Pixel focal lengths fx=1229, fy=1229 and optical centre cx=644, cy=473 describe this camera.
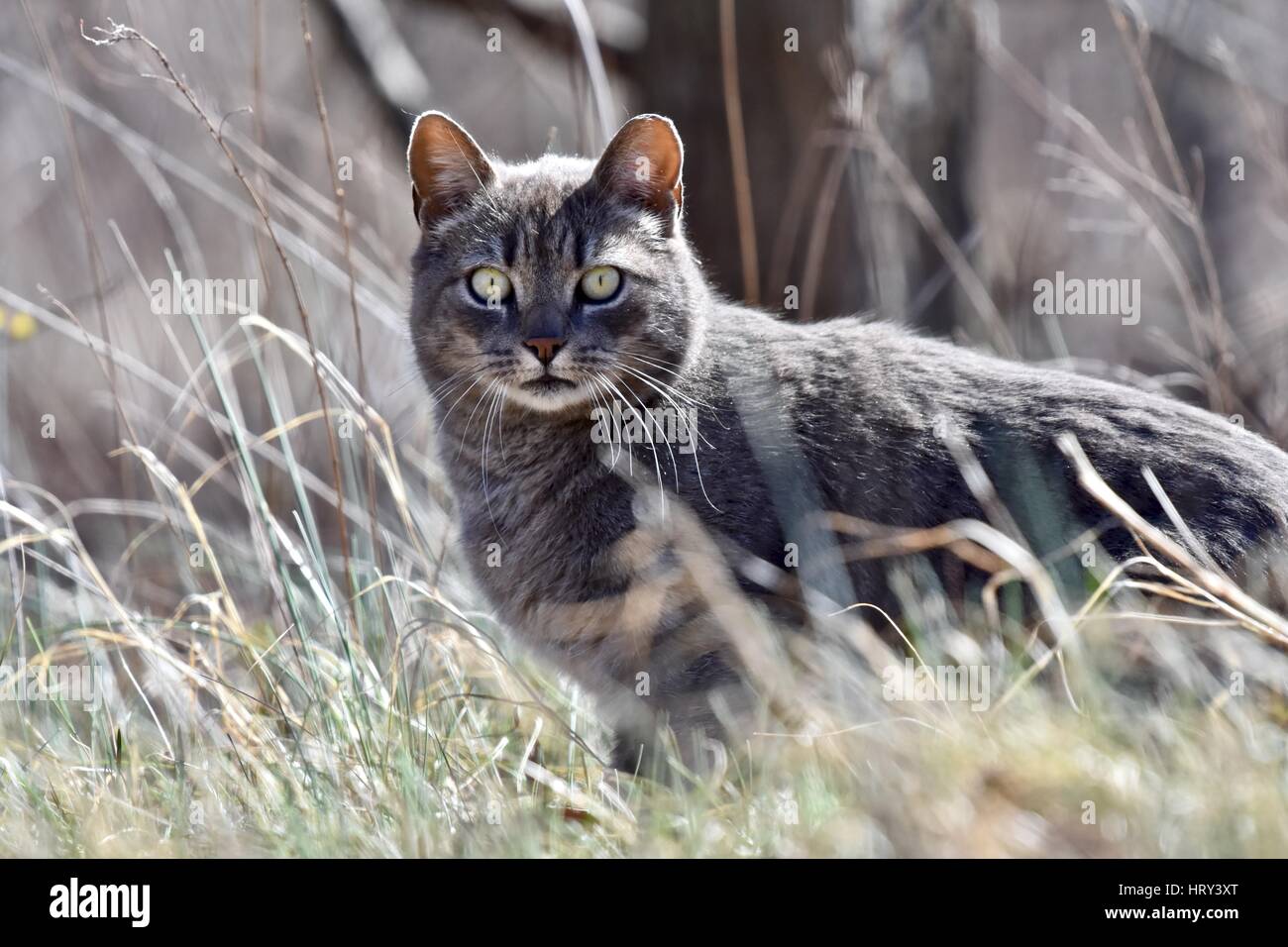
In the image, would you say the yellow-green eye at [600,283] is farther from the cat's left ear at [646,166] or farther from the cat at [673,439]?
the cat's left ear at [646,166]

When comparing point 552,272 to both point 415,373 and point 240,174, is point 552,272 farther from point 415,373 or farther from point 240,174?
point 240,174

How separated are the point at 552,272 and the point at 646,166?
0.39m

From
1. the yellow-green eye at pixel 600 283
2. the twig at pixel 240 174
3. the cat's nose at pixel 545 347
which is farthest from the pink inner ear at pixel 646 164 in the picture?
the twig at pixel 240 174

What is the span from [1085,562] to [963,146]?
9.34ft

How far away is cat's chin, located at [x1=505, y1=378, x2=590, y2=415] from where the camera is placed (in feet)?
9.90

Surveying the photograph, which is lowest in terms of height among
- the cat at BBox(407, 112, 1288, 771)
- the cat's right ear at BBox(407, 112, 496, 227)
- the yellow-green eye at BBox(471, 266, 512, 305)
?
the cat at BBox(407, 112, 1288, 771)

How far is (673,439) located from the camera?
310 centimetres

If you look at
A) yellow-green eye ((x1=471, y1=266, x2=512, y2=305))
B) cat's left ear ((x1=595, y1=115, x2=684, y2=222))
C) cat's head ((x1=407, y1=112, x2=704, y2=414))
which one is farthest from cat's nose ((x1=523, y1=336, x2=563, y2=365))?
cat's left ear ((x1=595, y1=115, x2=684, y2=222))

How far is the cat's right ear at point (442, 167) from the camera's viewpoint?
10.6ft

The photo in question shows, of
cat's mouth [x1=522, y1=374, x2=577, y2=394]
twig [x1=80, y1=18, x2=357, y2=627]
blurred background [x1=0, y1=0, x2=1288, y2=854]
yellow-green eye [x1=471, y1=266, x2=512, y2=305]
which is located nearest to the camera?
blurred background [x1=0, y1=0, x2=1288, y2=854]

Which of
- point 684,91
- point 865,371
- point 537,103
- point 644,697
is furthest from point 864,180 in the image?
point 537,103

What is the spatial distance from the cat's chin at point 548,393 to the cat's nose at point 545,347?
7 cm

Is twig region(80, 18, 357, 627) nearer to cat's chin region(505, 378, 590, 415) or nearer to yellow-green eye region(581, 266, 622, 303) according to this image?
cat's chin region(505, 378, 590, 415)

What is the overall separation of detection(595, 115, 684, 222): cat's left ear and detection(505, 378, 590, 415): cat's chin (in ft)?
1.93
